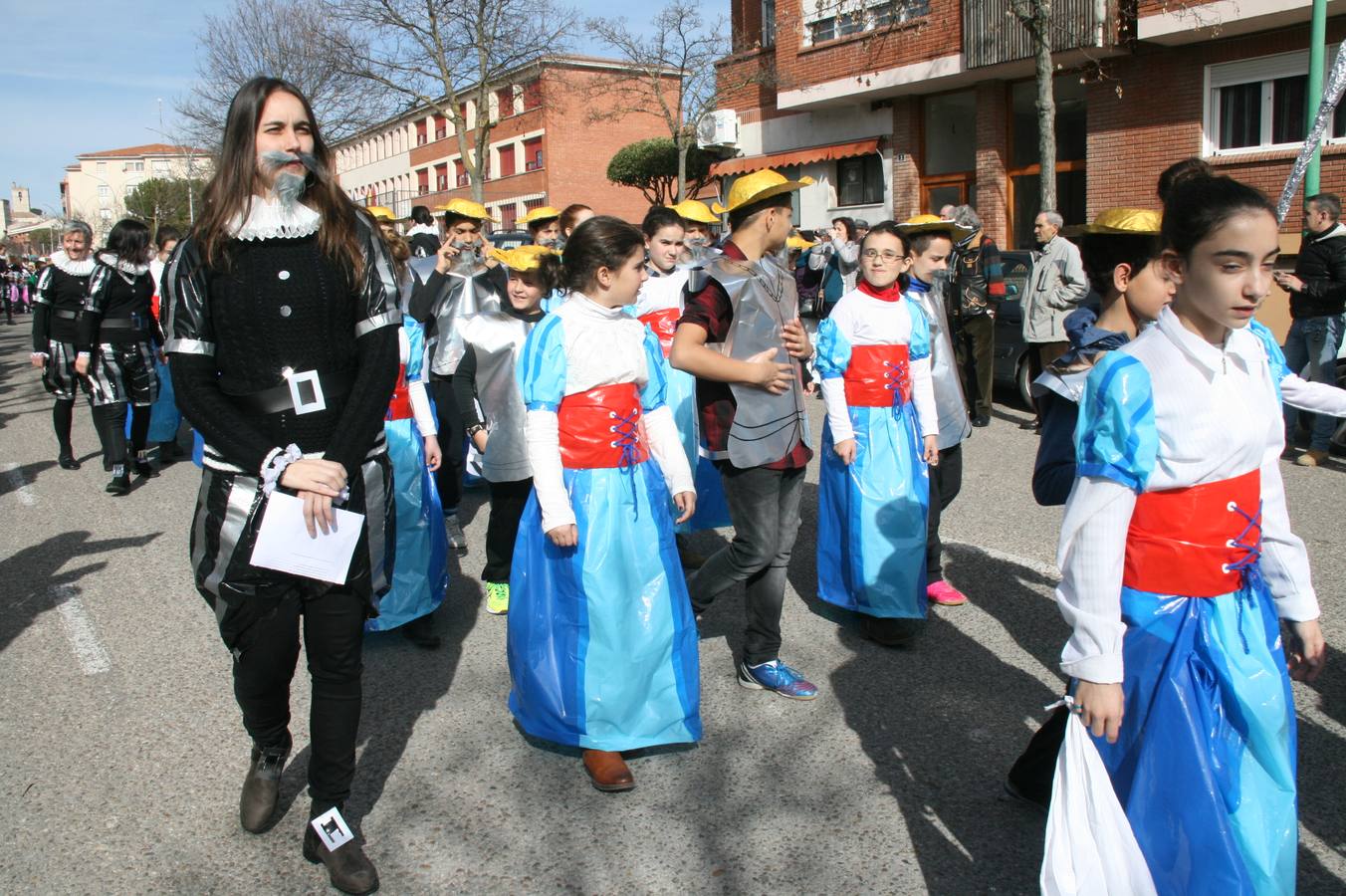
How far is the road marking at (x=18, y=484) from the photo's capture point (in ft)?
27.0

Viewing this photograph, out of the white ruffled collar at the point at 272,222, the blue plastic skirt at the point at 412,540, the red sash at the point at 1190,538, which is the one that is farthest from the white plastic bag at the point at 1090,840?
the blue plastic skirt at the point at 412,540

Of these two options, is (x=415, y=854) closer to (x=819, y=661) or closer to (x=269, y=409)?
(x=269, y=409)

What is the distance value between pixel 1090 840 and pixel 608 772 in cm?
173

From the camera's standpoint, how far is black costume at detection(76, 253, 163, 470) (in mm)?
8484

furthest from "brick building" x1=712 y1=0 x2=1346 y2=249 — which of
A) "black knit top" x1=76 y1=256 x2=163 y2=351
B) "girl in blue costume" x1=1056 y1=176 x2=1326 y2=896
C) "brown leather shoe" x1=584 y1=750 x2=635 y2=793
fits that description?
"girl in blue costume" x1=1056 y1=176 x2=1326 y2=896

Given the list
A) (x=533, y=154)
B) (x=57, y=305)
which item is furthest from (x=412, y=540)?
(x=533, y=154)

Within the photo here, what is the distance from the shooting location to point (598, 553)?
3518 millimetres

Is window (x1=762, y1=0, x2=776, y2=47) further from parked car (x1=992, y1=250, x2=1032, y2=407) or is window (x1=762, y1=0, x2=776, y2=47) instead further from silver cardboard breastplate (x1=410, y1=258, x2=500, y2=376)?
silver cardboard breastplate (x1=410, y1=258, x2=500, y2=376)

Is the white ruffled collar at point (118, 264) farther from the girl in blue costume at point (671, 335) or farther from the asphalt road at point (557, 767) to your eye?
the girl in blue costume at point (671, 335)

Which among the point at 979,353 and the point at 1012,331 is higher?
the point at 1012,331

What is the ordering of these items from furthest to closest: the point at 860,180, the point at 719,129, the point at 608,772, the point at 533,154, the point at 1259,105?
1. the point at 533,154
2. the point at 719,129
3. the point at 860,180
4. the point at 1259,105
5. the point at 608,772

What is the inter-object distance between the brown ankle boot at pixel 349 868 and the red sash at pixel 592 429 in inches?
51.4

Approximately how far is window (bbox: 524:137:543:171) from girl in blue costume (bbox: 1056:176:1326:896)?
50.9 metres

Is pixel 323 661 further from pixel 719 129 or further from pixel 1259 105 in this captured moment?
pixel 719 129
